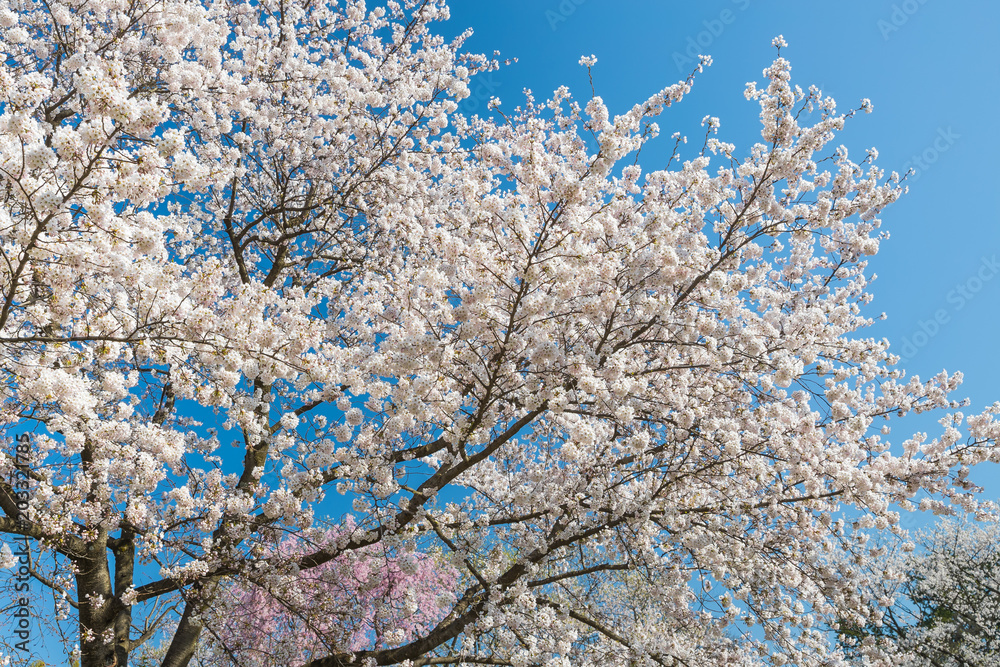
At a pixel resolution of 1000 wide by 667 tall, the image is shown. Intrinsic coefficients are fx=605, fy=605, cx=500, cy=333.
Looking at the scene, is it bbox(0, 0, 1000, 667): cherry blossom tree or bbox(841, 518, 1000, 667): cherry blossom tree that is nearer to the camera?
bbox(0, 0, 1000, 667): cherry blossom tree

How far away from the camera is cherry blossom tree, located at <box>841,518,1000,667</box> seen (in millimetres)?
14148

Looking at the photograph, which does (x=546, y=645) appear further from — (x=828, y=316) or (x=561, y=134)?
(x=561, y=134)

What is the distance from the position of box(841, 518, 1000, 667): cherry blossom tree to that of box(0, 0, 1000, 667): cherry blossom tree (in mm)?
9016

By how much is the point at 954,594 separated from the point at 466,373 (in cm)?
1771

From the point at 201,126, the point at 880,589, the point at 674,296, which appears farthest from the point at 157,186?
the point at 880,589

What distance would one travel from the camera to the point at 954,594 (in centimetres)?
1614

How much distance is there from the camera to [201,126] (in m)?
7.72

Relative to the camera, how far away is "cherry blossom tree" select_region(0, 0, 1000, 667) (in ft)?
13.9

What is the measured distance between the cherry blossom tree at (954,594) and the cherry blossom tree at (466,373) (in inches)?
355

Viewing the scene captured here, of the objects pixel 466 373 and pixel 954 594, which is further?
pixel 954 594

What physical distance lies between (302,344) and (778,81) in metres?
4.92

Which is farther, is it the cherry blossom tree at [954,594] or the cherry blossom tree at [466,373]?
the cherry blossom tree at [954,594]

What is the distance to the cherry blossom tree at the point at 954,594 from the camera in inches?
557

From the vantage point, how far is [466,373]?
17.7ft
